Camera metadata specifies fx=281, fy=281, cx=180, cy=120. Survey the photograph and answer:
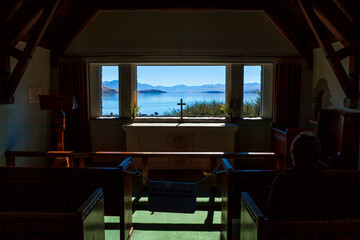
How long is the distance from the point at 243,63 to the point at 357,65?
2.16 meters

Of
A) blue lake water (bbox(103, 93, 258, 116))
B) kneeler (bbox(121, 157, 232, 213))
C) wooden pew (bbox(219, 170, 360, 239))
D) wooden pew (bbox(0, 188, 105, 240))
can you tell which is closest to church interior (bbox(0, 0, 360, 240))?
blue lake water (bbox(103, 93, 258, 116))

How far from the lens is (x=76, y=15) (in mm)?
5438

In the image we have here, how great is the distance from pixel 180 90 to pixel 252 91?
1.58 meters

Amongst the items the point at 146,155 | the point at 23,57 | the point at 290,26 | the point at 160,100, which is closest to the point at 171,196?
the point at 146,155

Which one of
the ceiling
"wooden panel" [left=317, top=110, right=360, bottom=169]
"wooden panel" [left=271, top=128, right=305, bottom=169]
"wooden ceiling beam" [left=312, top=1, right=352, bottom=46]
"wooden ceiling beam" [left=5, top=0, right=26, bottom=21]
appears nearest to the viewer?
"wooden panel" [left=317, top=110, right=360, bottom=169]

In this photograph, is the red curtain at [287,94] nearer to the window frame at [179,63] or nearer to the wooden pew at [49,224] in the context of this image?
the window frame at [179,63]

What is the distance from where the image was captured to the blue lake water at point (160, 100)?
20.1 feet

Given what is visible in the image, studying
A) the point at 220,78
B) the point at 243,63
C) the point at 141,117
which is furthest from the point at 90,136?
the point at 243,63

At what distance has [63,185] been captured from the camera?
249 cm

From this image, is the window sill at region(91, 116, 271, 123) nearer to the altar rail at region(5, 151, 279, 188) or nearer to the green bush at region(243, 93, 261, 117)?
the green bush at region(243, 93, 261, 117)

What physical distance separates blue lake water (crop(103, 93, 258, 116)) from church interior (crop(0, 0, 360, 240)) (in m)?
0.15

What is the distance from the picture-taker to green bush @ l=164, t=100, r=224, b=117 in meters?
6.30

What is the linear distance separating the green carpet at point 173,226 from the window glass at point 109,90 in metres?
3.05

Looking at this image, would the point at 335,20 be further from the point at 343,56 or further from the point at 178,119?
the point at 178,119
